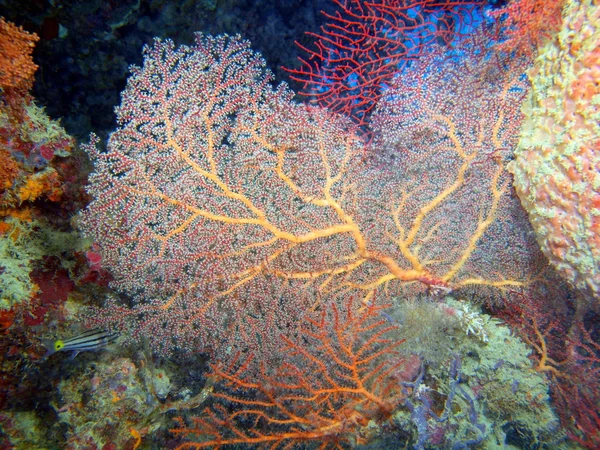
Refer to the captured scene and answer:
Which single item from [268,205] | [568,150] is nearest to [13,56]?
[268,205]

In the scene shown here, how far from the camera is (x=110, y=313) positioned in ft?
9.89

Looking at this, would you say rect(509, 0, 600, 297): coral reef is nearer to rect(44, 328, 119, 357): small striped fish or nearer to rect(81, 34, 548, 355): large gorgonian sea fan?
rect(81, 34, 548, 355): large gorgonian sea fan

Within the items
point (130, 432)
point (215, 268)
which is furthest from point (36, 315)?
point (215, 268)

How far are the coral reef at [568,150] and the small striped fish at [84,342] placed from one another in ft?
13.8

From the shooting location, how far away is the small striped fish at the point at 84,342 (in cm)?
322

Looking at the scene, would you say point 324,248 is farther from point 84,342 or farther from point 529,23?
point 84,342

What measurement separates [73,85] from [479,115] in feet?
18.2

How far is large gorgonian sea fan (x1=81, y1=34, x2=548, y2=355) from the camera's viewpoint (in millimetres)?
2799

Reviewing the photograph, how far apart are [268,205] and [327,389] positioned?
1.73 metres

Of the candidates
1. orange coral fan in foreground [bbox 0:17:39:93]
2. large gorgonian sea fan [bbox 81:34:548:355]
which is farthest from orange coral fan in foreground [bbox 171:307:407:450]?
orange coral fan in foreground [bbox 0:17:39:93]

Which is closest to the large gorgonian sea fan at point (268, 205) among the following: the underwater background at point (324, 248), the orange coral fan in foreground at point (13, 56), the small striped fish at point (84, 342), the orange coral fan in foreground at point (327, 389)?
the underwater background at point (324, 248)

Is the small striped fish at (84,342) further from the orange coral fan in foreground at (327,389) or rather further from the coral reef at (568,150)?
the coral reef at (568,150)

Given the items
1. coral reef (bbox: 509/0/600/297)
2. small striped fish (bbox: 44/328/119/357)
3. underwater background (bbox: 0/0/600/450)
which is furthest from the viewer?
small striped fish (bbox: 44/328/119/357)

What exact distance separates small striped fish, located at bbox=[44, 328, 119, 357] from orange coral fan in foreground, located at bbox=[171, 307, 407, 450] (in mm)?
1316
